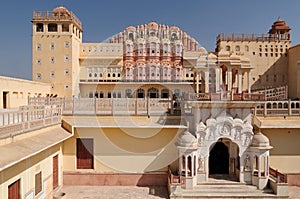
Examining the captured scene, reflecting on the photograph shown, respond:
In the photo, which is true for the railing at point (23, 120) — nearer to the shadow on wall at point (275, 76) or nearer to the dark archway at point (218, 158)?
the dark archway at point (218, 158)

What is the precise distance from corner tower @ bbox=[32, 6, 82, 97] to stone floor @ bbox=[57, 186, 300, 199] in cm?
1838

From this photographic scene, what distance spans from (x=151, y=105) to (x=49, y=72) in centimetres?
1915

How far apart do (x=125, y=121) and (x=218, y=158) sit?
4830 mm

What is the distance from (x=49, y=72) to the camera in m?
29.6

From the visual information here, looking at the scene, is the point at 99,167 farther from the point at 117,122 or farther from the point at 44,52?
the point at 44,52

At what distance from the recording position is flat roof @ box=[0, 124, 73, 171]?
24.1 ft

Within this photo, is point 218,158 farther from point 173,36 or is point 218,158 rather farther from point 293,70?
point 173,36

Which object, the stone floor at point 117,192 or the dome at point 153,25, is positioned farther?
the dome at point 153,25

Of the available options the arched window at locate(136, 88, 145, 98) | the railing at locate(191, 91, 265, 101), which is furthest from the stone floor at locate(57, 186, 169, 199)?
the arched window at locate(136, 88, 145, 98)

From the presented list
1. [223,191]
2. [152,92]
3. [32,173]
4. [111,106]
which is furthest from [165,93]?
[32,173]

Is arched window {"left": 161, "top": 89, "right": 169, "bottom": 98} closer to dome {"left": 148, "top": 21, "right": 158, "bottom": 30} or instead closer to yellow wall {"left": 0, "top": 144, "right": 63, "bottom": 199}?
dome {"left": 148, "top": 21, "right": 158, "bottom": 30}

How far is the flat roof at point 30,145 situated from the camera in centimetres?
736

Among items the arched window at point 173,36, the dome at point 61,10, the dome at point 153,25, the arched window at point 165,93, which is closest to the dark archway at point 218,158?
the arched window at point 165,93

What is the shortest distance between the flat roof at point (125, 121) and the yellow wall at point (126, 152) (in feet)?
1.46
